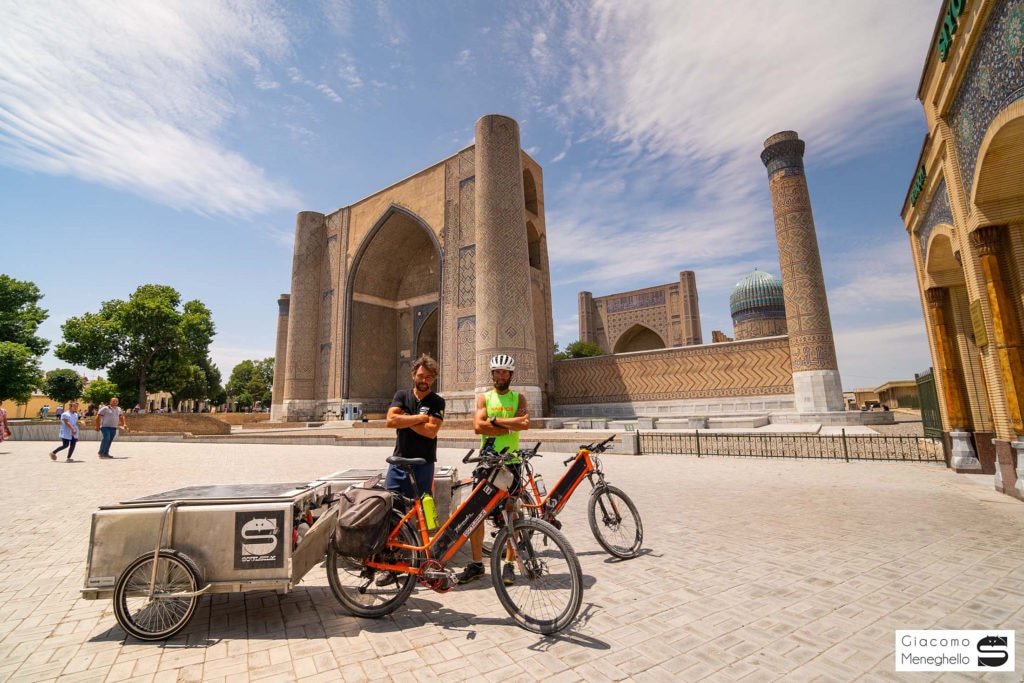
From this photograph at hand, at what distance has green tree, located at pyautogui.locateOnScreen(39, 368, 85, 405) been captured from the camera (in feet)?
112

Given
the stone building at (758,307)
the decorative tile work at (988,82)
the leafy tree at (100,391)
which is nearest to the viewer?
the decorative tile work at (988,82)

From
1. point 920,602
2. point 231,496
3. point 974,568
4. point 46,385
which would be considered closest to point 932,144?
point 974,568

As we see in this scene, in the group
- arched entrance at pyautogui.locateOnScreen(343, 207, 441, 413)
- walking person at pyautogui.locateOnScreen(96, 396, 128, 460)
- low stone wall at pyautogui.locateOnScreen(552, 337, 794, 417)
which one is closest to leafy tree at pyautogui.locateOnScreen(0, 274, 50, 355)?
arched entrance at pyautogui.locateOnScreen(343, 207, 441, 413)

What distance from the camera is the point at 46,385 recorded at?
3409cm

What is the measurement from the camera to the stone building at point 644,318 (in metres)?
37.3

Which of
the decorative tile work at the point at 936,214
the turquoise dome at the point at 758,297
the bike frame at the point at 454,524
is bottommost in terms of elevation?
the bike frame at the point at 454,524

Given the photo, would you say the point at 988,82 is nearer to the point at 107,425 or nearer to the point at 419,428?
the point at 419,428

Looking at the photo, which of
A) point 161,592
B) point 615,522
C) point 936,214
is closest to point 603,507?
point 615,522

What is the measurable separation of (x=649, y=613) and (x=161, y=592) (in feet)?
8.35

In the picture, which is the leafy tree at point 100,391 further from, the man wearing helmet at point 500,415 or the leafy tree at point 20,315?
the man wearing helmet at point 500,415

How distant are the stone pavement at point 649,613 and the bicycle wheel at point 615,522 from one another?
14cm

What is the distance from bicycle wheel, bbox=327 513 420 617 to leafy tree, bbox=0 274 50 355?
32.3 m

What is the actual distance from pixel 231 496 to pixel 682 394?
21.2 meters

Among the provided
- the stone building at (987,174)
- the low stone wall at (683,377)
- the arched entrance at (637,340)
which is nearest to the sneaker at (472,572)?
the stone building at (987,174)
